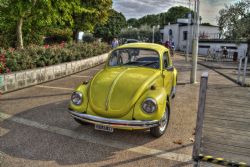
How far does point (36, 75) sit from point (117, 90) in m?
5.92

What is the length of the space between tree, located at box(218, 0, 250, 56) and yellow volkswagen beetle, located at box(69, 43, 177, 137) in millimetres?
19409

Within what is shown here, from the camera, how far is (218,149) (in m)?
4.64

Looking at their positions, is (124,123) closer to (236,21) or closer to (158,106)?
(158,106)

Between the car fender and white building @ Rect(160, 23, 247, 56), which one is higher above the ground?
white building @ Rect(160, 23, 247, 56)

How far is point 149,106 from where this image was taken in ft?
15.4

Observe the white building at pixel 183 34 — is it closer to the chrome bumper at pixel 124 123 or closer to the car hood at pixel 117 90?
the car hood at pixel 117 90

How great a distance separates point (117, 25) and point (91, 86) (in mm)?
38175

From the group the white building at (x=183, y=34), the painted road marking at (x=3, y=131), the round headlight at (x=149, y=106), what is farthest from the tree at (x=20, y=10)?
the white building at (x=183, y=34)

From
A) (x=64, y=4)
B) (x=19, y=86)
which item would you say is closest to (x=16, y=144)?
(x=19, y=86)

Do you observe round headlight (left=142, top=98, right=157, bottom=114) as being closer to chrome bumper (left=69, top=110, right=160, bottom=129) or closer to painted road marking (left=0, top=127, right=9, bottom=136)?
chrome bumper (left=69, top=110, right=160, bottom=129)

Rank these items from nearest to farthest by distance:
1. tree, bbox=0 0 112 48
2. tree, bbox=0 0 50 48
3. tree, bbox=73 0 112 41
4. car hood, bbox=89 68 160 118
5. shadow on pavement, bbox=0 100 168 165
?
1. shadow on pavement, bbox=0 100 168 165
2. car hood, bbox=89 68 160 118
3. tree, bbox=0 0 50 48
4. tree, bbox=0 0 112 48
5. tree, bbox=73 0 112 41

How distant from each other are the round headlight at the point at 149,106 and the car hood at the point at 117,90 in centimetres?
23

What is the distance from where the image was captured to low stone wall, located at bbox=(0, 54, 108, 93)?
329 inches

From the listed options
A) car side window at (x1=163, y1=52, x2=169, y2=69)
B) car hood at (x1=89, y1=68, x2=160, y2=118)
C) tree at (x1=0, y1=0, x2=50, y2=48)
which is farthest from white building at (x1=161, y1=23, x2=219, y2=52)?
car hood at (x1=89, y1=68, x2=160, y2=118)
